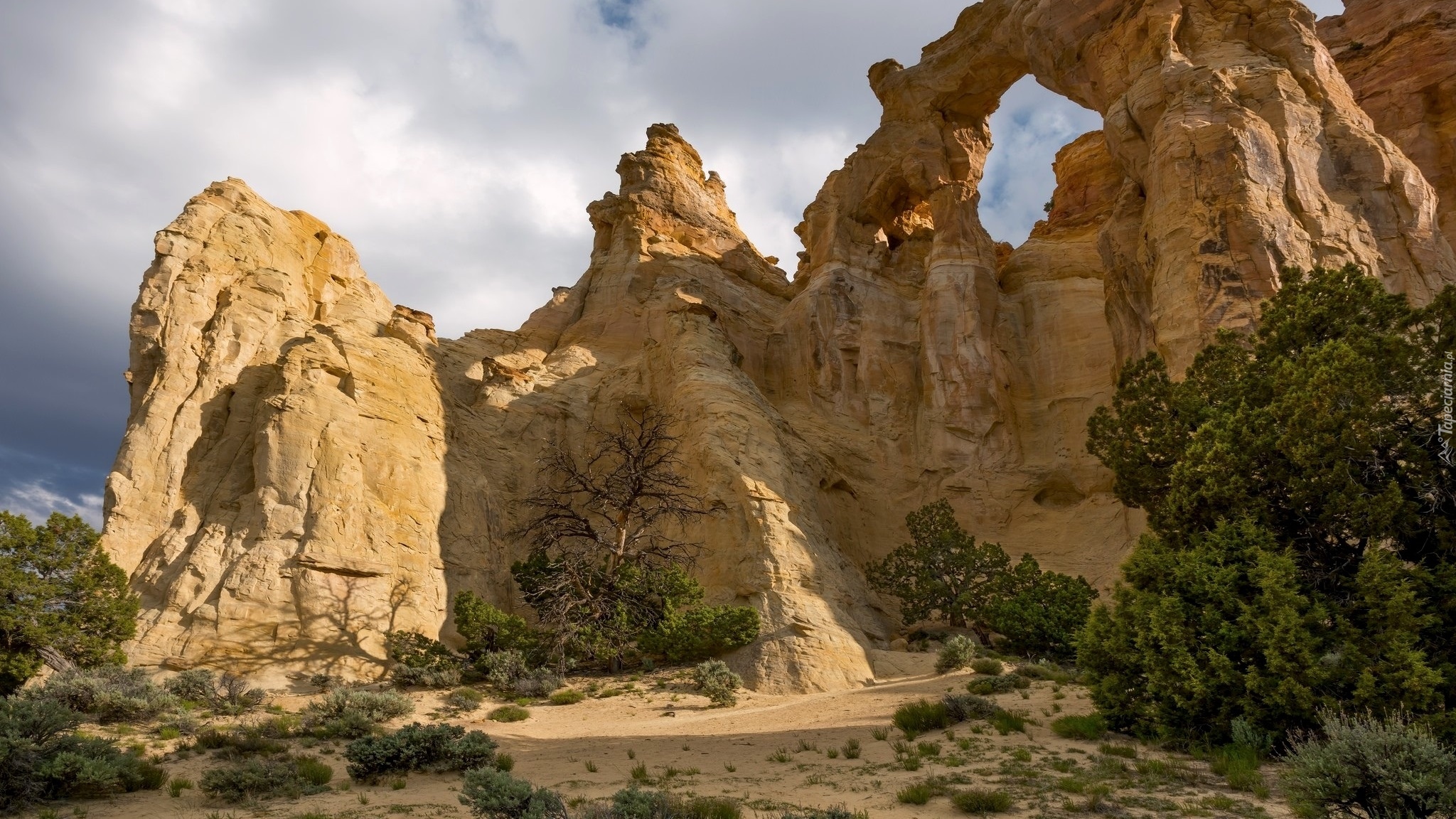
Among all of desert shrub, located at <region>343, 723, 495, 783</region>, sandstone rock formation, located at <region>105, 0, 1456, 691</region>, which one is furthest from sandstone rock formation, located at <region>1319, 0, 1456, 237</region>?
desert shrub, located at <region>343, 723, 495, 783</region>

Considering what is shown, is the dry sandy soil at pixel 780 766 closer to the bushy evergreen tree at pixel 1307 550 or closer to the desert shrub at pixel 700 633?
the bushy evergreen tree at pixel 1307 550

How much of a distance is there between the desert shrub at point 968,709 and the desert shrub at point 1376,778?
7.61m

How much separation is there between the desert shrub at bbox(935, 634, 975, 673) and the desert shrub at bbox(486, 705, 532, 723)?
36.0 ft

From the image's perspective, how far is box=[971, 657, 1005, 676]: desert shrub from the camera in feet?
65.1

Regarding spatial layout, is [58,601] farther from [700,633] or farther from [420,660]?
[700,633]

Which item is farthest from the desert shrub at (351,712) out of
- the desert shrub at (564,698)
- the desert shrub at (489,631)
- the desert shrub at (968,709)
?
the desert shrub at (968,709)

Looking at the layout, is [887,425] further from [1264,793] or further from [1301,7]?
[1264,793]

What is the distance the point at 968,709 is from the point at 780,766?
4.70 meters

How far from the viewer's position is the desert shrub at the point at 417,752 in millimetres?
11523

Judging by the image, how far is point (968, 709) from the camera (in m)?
15.2

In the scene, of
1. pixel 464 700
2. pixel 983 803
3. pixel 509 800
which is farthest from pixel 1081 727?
pixel 464 700

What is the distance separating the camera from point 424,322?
3625cm

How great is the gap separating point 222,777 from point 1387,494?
53.6 ft

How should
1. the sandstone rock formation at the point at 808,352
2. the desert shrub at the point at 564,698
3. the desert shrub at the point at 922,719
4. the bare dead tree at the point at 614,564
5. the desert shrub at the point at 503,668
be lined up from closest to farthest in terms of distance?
the desert shrub at the point at 922,719, the desert shrub at the point at 564,698, the desert shrub at the point at 503,668, the bare dead tree at the point at 614,564, the sandstone rock formation at the point at 808,352
